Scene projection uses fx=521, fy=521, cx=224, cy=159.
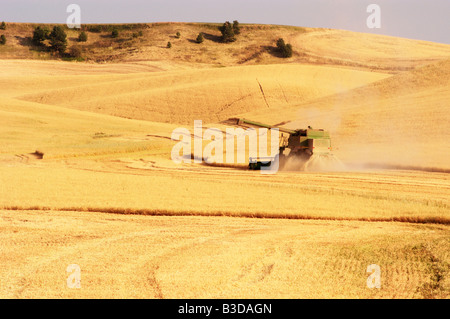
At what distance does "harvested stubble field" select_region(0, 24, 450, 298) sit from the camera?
10492 mm

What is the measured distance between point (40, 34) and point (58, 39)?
363 cm

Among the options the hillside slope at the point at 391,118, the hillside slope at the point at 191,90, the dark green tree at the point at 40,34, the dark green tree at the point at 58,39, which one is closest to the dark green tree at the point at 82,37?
the dark green tree at the point at 58,39

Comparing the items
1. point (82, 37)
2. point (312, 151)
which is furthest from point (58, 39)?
point (312, 151)

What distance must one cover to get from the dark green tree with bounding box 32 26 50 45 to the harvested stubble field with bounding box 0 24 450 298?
4414 centimetres

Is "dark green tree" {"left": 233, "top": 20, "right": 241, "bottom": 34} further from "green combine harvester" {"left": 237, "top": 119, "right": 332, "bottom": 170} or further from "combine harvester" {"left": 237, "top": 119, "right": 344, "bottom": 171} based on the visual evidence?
"combine harvester" {"left": 237, "top": 119, "right": 344, "bottom": 171}

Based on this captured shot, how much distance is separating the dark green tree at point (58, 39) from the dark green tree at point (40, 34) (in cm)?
116

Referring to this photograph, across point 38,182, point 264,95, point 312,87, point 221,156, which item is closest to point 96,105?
point 264,95

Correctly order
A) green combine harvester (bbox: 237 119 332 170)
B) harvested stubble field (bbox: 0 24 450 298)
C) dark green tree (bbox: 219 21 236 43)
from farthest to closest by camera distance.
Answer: dark green tree (bbox: 219 21 236 43)
green combine harvester (bbox: 237 119 332 170)
harvested stubble field (bbox: 0 24 450 298)

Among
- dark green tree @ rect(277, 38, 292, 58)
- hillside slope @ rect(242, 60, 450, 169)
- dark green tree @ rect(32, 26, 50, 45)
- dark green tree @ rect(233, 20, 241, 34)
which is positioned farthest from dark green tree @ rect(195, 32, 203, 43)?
hillside slope @ rect(242, 60, 450, 169)

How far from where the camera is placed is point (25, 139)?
42906 millimetres

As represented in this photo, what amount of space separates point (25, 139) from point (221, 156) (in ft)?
56.0

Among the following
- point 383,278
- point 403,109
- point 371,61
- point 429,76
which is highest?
point 371,61
